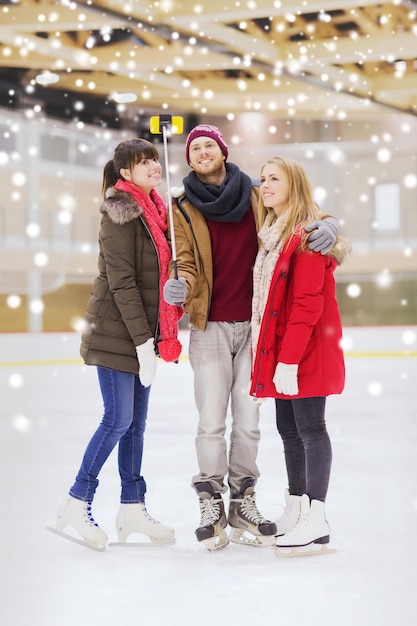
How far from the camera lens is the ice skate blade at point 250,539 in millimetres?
2385

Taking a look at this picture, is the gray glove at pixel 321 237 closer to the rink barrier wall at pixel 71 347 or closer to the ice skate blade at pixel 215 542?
the ice skate blade at pixel 215 542

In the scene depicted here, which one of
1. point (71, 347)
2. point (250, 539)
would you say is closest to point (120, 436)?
point (250, 539)

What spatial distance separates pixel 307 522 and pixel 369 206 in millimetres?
15043

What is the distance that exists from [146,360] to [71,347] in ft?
28.2

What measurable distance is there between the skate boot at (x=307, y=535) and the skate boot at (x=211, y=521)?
0.54 ft

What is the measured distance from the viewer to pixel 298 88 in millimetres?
15453

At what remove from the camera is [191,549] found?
235 centimetres

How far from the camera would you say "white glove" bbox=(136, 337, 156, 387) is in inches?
89.7

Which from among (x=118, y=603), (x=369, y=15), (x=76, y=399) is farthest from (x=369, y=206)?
(x=118, y=603)

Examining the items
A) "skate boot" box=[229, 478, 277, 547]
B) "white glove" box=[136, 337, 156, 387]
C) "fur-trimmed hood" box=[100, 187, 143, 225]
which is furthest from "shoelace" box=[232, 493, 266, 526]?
"fur-trimmed hood" box=[100, 187, 143, 225]

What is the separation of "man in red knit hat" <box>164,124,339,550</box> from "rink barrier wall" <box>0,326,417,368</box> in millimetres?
6725

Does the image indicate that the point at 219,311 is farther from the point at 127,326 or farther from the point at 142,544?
the point at 142,544

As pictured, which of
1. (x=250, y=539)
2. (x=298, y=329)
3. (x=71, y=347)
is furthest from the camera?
(x=71, y=347)

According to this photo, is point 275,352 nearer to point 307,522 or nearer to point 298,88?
point 307,522
